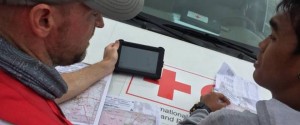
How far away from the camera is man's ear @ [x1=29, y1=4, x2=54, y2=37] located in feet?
2.28

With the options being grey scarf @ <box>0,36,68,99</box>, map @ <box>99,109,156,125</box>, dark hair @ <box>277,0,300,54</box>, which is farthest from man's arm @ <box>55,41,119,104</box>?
dark hair @ <box>277,0,300,54</box>

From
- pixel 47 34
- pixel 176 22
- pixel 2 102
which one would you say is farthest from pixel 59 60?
pixel 176 22

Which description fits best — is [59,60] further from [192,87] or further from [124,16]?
[192,87]

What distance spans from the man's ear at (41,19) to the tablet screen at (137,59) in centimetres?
82

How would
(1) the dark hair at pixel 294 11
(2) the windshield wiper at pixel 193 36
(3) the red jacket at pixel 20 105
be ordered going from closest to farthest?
(3) the red jacket at pixel 20 105
(1) the dark hair at pixel 294 11
(2) the windshield wiper at pixel 193 36

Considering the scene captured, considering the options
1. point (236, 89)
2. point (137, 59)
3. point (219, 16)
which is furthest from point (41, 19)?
point (219, 16)

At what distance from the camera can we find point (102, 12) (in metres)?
0.85

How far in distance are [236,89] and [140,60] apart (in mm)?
433

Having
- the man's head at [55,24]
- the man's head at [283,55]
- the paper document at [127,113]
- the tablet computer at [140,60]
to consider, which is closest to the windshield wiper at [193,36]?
the tablet computer at [140,60]

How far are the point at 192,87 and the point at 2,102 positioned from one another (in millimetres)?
1064

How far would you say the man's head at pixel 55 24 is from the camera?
0.69 meters

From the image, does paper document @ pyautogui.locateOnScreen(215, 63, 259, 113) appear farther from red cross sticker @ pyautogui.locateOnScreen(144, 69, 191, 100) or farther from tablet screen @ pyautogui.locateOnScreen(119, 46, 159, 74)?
tablet screen @ pyautogui.locateOnScreen(119, 46, 159, 74)

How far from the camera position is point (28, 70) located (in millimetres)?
716

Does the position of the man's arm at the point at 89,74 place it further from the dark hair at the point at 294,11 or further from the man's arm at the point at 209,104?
the dark hair at the point at 294,11
